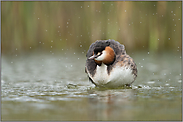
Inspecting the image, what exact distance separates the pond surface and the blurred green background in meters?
1.60

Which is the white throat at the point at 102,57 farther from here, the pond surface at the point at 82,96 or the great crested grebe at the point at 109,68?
the pond surface at the point at 82,96

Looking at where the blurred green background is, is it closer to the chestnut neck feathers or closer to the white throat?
the chestnut neck feathers

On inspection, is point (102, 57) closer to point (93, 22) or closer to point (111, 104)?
point (111, 104)

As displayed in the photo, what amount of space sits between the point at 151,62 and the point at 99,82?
16.5 ft

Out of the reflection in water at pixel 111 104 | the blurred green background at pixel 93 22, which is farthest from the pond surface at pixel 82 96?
the blurred green background at pixel 93 22

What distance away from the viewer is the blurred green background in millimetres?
10992

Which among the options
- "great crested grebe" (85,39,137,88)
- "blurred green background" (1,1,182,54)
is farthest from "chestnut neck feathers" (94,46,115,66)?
"blurred green background" (1,1,182,54)

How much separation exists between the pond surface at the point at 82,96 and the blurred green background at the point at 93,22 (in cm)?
160

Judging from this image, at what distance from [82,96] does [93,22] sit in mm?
6333

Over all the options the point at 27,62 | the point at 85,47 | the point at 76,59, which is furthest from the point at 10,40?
the point at 85,47

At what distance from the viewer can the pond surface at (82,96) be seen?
14.2 feet

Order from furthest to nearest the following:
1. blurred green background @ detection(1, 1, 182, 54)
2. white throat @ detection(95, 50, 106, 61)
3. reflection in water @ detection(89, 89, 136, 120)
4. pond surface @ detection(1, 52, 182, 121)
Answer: blurred green background @ detection(1, 1, 182, 54)
white throat @ detection(95, 50, 106, 61)
pond surface @ detection(1, 52, 182, 121)
reflection in water @ detection(89, 89, 136, 120)

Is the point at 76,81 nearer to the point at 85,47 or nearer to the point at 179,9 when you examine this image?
the point at 179,9

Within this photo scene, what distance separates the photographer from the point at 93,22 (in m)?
11.7
